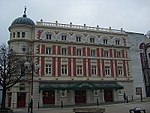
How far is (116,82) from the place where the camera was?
4600 cm

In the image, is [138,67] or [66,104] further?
[138,67]

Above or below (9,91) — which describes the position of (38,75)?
above

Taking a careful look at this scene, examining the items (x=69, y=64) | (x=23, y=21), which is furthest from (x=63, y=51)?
(x=23, y=21)

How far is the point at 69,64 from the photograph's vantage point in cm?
4319

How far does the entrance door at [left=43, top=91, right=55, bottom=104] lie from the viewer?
40.3m

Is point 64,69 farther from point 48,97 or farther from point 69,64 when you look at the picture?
point 48,97

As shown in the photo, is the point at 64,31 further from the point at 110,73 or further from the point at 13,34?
the point at 110,73

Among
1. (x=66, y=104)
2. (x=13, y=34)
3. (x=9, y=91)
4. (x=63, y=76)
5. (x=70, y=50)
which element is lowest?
(x=66, y=104)

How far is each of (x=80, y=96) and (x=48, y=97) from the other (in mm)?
6861

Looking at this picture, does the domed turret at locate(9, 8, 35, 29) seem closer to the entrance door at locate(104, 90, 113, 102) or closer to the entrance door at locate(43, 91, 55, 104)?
the entrance door at locate(43, 91, 55, 104)

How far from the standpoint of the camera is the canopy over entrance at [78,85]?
39278mm

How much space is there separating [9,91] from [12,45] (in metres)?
9.38

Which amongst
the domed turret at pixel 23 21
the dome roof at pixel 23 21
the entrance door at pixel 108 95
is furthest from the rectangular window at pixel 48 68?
the entrance door at pixel 108 95

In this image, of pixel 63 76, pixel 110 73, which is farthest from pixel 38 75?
pixel 110 73
